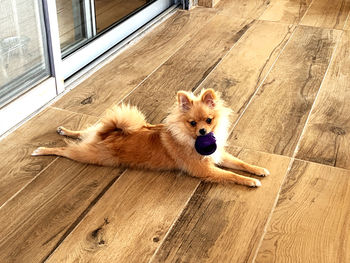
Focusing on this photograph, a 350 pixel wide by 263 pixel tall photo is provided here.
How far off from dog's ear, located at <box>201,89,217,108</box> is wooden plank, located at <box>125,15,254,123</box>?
0.47 metres

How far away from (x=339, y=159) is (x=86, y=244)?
1038mm

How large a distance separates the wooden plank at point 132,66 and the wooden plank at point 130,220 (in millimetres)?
580

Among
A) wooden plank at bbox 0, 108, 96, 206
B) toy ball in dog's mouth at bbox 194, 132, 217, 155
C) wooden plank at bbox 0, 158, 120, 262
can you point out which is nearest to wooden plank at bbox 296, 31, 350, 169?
toy ball in dog's mouth at bbox 194, 132, 217, 155

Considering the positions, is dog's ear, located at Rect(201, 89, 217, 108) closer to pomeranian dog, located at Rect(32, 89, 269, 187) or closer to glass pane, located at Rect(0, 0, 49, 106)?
pomeranian dog, located at Rect(32, 89, 269, 187)

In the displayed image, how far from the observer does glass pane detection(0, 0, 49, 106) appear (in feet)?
6.91

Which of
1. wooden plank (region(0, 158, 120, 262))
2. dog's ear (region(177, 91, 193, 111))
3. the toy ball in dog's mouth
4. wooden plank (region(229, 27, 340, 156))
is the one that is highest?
dog's ear (region(177, 91, 193, 111))

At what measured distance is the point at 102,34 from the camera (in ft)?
9.25

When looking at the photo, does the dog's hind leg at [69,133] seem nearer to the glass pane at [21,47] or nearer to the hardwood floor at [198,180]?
the hardwood floor at [198,180]

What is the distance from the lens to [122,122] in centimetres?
186

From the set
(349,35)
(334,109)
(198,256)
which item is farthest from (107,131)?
(349,35)

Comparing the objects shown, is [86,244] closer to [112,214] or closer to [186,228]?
[112,214]

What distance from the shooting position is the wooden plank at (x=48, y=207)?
1564mm

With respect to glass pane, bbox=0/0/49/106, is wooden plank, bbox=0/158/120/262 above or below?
below

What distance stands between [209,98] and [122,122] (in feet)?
1.08
